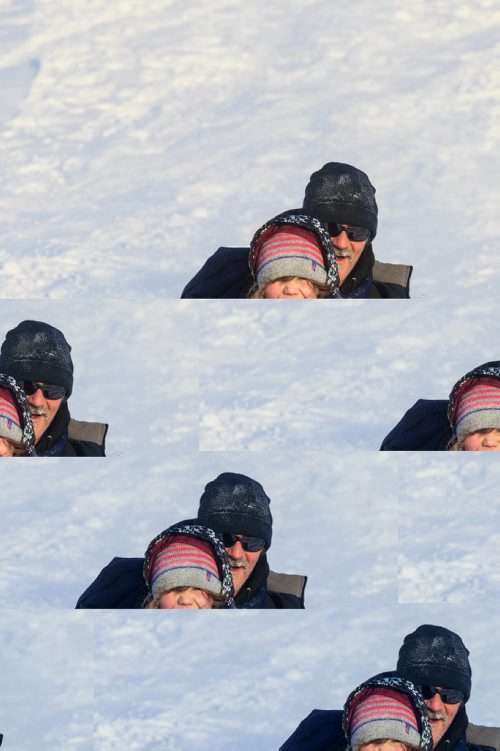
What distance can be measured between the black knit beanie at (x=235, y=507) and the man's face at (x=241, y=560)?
0.26ft

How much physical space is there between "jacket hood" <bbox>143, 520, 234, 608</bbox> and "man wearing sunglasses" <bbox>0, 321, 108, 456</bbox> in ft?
2.81

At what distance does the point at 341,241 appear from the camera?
10.8m

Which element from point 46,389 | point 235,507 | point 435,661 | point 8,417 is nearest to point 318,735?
point 435,661

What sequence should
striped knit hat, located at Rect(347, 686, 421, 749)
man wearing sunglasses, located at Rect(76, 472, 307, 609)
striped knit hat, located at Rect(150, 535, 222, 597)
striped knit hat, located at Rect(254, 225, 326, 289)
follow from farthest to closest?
man wearing sunglasses, located at Rect(76, 472, 307, 609), striped knit hat, located at Rect(254, 225, 326, 289), striped knit hat, located at Rect(150, 535, 222, 597), striped knit hat, located at Rect(347, 686, 421, 749)

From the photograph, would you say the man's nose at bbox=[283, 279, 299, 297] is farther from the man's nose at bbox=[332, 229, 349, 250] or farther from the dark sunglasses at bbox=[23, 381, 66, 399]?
the dark sunglasses at bbox=[23, 381, 66, 399]

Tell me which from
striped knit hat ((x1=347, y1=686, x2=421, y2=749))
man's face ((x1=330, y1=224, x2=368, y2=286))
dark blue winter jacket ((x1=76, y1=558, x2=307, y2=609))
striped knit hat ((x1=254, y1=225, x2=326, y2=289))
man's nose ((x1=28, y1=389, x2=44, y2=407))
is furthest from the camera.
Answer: man's face ((x1=330, y1=224, x2=368, y2=286))

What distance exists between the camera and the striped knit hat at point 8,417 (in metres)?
10.0

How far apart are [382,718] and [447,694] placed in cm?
94

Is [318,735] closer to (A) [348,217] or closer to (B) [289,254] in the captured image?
(B) [289,254]

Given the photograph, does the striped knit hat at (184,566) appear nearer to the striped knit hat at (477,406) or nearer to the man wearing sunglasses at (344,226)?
the striped knit hat at (477,406)

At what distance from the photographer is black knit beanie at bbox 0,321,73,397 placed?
415 inches

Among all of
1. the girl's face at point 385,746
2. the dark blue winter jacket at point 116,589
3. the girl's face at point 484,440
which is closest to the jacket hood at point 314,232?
the girl's face at point 484,440

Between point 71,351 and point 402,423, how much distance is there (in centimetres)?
163

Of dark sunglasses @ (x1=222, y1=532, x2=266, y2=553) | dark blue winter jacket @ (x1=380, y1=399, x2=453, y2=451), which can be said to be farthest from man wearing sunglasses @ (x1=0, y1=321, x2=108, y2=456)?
dark blue winter jacket @ (x1=380, y1=399, x2=453, y2=451)
